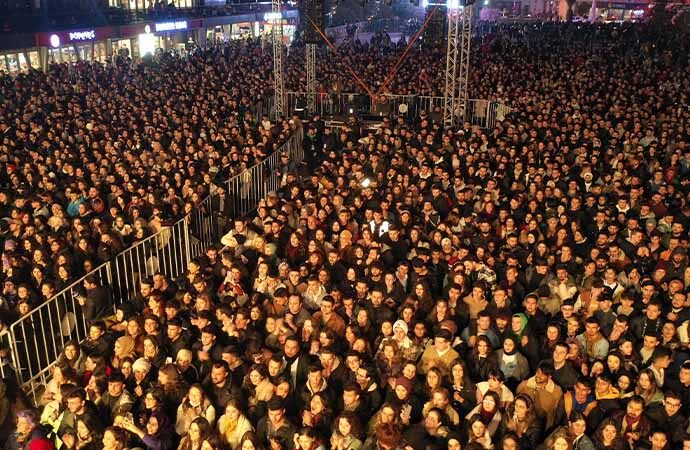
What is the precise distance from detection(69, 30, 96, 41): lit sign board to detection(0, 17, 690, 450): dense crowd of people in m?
14.3

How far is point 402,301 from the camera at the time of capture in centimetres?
772

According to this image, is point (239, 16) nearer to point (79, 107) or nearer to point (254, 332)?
point (79, 107)

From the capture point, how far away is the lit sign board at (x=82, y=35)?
1077 inches

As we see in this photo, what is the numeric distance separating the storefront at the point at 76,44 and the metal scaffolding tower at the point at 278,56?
11.3 m

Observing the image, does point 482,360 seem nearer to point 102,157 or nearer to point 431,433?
point 431,433

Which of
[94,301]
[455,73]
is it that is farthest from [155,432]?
[455,73]

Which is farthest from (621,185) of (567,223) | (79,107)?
(79,107)

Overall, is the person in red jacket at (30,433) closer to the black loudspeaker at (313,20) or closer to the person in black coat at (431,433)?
the person in black coat at (431,433)

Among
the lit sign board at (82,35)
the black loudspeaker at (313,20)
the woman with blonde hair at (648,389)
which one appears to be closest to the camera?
the woman with blonde hair at (648,389)

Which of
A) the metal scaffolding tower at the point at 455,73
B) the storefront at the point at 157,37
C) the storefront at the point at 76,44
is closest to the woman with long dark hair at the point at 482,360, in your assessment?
the metal scaffolding tower at the point at 455,73

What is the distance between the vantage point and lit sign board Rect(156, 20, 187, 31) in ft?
111

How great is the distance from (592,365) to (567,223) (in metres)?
3.40

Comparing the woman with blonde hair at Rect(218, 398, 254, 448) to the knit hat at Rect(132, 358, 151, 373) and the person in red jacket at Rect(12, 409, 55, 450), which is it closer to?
the knit hat at Rect(132, 358, 151, 373)

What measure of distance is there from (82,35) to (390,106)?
49.0 feet
